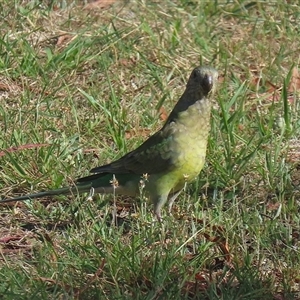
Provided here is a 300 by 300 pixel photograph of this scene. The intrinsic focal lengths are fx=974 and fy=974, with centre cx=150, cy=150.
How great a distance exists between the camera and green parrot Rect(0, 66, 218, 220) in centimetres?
502

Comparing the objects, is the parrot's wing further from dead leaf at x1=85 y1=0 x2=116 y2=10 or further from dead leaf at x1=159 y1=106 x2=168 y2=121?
dead leaf at x1=85 y1=0 x2=116 y2=10

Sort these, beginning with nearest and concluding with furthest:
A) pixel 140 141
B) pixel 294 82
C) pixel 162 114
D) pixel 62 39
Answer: pixel 140 141 < pixel 162 114 < pixel 294 82 < pixel 62 39

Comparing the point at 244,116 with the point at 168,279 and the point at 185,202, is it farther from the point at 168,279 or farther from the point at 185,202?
the point at 168,279

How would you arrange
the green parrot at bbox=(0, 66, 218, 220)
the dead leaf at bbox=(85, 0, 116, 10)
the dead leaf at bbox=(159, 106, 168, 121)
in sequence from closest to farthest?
the green parrot at bbox=(0, 66, 218, 220) → the dead leaf at bbox=(159, 106, 168, 121) → the dead leaf at bbox=(85, 0, 116, 10)

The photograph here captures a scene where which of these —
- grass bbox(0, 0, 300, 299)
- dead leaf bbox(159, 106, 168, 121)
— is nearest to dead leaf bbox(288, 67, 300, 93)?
grass bbox(0, 0, 300, 299)

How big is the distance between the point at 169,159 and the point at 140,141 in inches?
37.3

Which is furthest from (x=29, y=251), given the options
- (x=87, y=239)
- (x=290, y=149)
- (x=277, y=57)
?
(x=277, y=57)

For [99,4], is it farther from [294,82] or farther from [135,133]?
[135,133]

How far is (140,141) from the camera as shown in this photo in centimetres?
595

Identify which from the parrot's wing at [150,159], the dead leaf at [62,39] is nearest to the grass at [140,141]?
the dead leaf at [62,39]

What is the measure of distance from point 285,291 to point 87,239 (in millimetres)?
957

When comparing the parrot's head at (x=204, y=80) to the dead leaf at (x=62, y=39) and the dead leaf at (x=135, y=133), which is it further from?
the dead leaf at (x=62, y=39)

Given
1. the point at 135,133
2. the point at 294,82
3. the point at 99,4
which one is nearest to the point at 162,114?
the point at 135,133

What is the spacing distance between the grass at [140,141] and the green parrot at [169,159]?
12 centimetres
